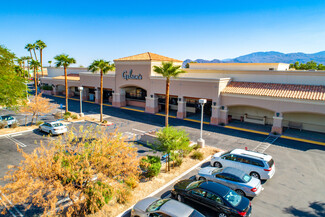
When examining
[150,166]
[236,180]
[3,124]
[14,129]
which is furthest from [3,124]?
[236,180]

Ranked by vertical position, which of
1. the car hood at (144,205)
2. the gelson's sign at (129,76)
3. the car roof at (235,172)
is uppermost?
the gelson's sign at (129,76)

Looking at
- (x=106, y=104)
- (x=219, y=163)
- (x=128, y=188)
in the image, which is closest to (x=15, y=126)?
(x=106, y=104)

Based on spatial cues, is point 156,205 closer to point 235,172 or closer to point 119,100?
point 235,172

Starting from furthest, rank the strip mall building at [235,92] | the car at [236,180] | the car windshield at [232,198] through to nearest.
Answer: the strip mall building at [235,92], the car at [236,180], the car windshield at [232,198]

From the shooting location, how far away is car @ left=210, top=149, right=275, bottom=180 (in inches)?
612

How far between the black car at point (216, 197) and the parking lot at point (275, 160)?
58cm

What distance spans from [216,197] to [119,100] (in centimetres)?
3277

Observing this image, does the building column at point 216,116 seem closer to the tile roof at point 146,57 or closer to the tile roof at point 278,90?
the tile roof at point 278,90

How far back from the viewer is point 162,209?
404 inches

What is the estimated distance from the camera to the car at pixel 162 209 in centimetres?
1002

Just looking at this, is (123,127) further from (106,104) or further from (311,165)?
Result: (311,165)

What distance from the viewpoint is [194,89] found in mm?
32219

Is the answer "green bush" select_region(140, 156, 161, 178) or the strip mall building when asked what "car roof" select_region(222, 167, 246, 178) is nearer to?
"green bush" select_region(140, 156, 161, 178)

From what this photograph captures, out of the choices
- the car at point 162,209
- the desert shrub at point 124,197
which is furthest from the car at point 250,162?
the desert shrub at point 124,197
